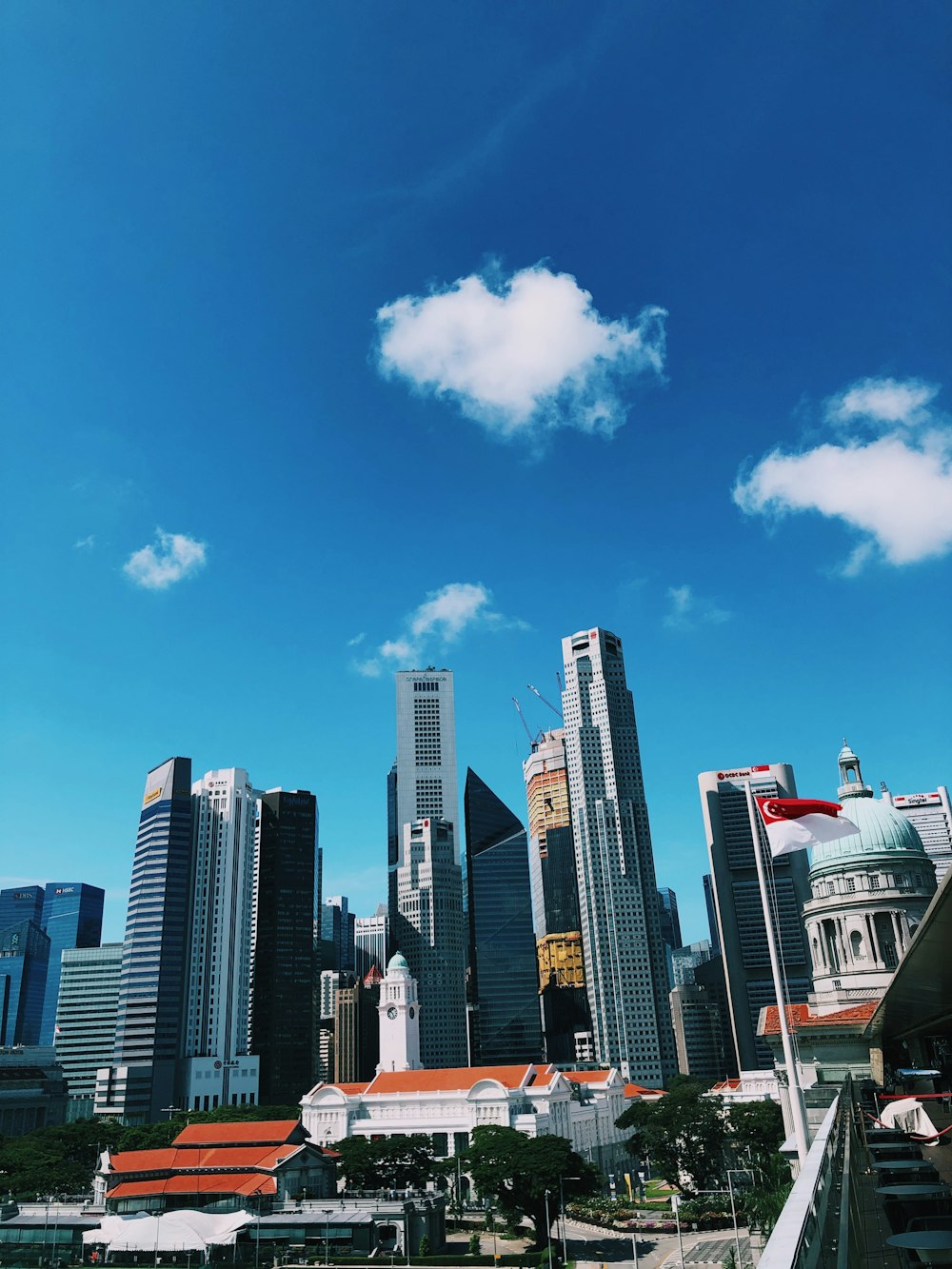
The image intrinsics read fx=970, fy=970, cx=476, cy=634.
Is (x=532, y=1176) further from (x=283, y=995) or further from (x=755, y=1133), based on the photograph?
(x=283, y=995)

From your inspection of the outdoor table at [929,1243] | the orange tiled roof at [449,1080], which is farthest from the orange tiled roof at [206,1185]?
the outdoor table at [929,1243]

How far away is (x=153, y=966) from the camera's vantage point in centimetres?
16425

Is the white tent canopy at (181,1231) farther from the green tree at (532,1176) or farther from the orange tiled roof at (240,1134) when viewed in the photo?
the green tree at (532,1176)

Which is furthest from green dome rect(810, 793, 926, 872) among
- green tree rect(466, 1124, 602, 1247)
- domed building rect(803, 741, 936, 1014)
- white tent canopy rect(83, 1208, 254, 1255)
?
white tent canopy rect(83, 1208, 254, 1255)

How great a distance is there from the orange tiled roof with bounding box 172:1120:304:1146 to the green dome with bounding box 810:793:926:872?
5343cm

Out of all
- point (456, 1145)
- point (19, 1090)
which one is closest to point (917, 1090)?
point (456, 1145)

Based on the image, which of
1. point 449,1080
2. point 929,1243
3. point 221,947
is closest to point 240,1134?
point 449,1080

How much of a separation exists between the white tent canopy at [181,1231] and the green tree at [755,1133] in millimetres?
43472

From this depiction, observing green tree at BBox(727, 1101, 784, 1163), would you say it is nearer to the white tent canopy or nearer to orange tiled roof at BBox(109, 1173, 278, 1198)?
orange tiled roof at BBox(109, 1173, 278, 1198)

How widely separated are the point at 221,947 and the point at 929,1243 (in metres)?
175

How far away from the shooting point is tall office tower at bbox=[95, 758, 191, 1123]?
160500 mm

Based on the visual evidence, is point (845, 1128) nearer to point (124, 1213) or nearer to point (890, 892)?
point (890, 892)

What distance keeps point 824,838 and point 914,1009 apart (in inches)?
609

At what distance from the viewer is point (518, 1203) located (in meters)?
75.7
